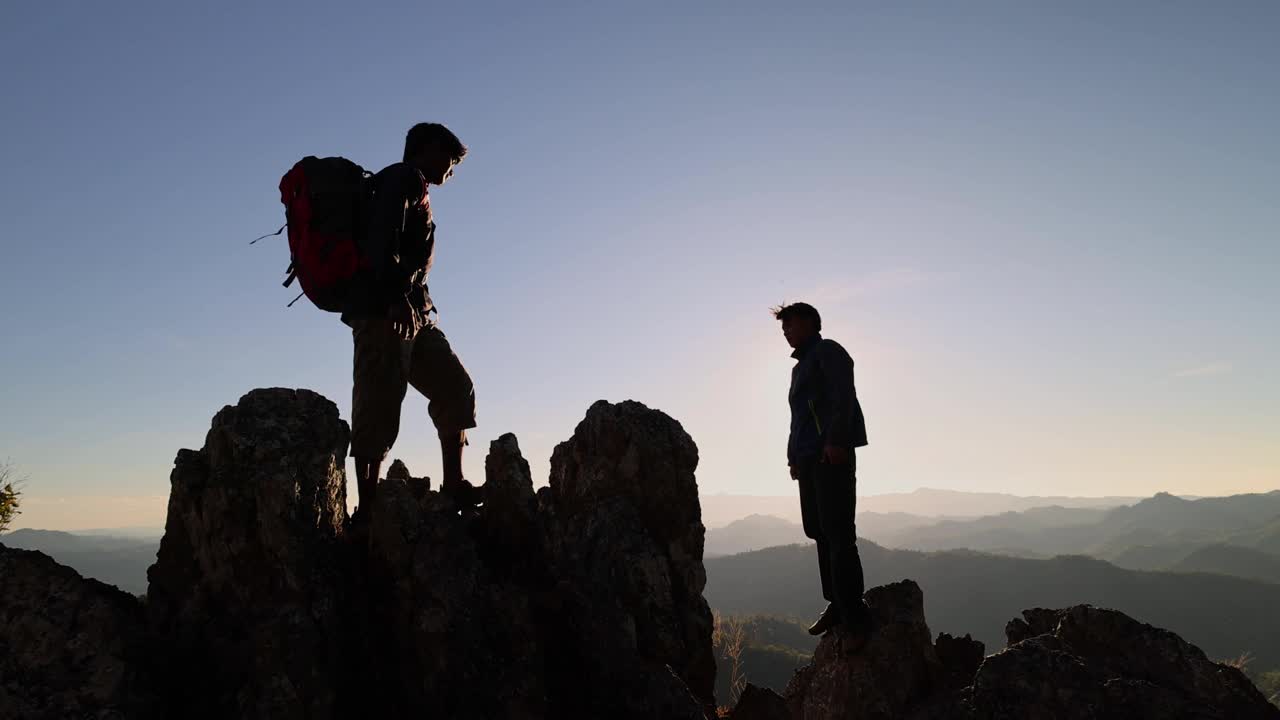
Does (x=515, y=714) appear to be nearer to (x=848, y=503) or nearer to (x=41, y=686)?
(x=41, y=686)

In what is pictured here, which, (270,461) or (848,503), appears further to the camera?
(848,503)

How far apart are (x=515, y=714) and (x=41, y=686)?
353 centimetres

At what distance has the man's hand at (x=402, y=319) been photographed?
688cm

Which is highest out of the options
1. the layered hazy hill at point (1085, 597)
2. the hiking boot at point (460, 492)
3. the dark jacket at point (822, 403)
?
the dark jacket at point (822, 403)

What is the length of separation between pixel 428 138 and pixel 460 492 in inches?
170

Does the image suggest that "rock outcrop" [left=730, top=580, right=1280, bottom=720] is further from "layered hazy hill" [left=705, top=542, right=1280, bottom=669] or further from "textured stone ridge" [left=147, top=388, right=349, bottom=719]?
"layered hazy hill" [left=705, top=542, right=1280, bottom=669]

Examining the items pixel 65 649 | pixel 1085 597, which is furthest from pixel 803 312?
pixel 1085 597

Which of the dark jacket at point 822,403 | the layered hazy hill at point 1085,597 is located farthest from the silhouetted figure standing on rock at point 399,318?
the layered hazy hill at point 1085,597

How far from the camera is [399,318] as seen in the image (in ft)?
22.7

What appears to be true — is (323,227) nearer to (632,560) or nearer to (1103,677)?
(632,560)

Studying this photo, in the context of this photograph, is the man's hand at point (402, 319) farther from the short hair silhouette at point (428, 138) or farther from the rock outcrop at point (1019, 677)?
the rock outcrop at point (1019, 677)

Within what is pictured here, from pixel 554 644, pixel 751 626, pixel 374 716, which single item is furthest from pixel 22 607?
pixel 751 626

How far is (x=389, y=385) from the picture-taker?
706 cm

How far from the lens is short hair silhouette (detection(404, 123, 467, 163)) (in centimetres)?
749
